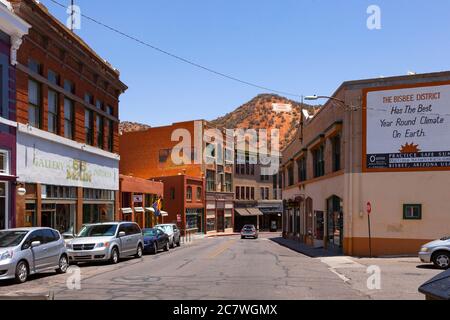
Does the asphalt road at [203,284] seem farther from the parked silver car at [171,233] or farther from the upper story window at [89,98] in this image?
the parked silver car at [171,233]

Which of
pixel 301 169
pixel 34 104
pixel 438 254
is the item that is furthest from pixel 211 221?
pixel 438 254

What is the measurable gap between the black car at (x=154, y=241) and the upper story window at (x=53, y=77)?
30.5 feet

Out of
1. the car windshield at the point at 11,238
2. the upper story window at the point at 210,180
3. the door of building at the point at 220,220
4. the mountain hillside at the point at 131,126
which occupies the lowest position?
the door of building at the point at 220,220

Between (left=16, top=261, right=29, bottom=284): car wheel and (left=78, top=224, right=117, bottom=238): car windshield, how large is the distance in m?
7.16

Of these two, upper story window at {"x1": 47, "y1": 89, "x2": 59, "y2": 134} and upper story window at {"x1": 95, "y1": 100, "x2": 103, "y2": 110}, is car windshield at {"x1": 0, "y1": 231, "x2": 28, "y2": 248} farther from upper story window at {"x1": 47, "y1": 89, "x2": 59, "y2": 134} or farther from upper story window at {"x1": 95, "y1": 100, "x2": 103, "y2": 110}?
upper story window at {"x1": 95, "y1": 100, "x2": 103, "y2": 110}

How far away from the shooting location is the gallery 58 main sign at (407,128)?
24.4 meters

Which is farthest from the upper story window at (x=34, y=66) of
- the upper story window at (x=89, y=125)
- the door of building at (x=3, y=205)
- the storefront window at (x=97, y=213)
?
the storefront window at (x=97, y=213)

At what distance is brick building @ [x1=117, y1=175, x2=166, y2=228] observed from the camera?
41906 mm

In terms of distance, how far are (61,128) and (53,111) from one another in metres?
1.04

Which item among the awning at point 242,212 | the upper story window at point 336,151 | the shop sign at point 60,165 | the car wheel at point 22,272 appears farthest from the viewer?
the awning at point 242,212

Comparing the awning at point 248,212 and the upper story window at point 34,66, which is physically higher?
the upper story window at point 34,66
